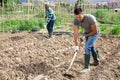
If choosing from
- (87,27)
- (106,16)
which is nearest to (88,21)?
(87,27)

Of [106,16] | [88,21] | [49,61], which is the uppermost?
[88,21]

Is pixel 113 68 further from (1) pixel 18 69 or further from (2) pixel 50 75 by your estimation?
(1) pixel 18 69

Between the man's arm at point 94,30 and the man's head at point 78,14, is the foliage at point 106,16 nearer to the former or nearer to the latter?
the man's arm at point 94,30

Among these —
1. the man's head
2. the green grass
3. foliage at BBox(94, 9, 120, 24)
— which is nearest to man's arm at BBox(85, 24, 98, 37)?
the man's head

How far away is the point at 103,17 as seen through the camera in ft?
78.3

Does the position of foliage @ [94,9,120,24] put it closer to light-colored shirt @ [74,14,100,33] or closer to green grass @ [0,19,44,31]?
green grass @ [0,19,44,31]

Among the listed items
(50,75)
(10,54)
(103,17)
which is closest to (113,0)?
(103,17)

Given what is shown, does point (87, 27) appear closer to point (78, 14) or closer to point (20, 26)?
point (78, 14)

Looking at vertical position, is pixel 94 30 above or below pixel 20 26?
above

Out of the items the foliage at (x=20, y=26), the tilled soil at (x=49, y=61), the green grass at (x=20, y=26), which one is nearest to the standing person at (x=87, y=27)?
the tilled soil at (x=49, y=61)

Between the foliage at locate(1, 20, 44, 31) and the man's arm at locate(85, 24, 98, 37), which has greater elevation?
the man's arm at locate(85, 24, 98, 37)

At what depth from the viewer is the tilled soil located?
21.5 ft

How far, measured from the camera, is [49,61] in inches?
320

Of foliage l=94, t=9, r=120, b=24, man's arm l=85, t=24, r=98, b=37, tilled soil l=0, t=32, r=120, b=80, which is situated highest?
man's arm l=85, t=24, r=98, b=37
